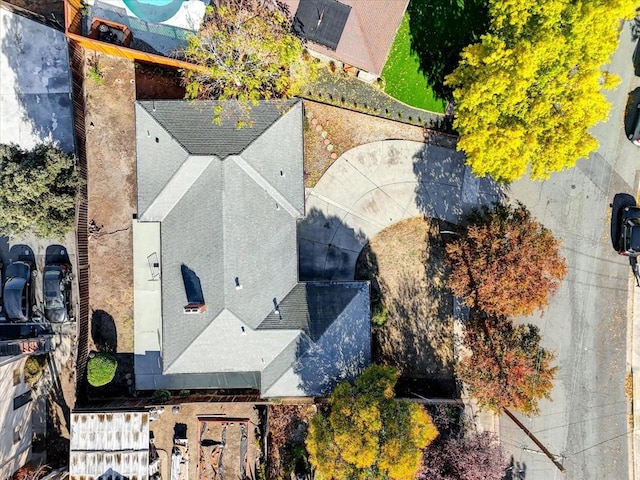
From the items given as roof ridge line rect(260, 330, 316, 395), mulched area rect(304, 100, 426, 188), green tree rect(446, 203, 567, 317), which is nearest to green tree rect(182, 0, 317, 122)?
mulched area rect(304, 100, 426, 188)

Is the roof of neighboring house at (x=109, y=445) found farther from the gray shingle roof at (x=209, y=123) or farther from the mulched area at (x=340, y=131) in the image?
the mulched area at (x=340, y=131)

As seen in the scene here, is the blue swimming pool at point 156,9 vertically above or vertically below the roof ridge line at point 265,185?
above

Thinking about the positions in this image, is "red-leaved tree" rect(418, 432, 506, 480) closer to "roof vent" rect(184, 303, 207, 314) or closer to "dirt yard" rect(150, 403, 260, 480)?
"dirt yard" rect(150, 403, 260, 480)

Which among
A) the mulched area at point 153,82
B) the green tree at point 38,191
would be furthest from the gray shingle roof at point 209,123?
the green tree at point 38,191

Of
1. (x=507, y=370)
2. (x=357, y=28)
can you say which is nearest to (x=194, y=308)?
(x=507, y=370)

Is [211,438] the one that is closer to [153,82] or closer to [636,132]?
[153,82]

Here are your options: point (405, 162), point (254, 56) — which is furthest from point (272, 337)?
point (254, 56)

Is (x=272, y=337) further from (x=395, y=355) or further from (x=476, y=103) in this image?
(x=476, y=103)
